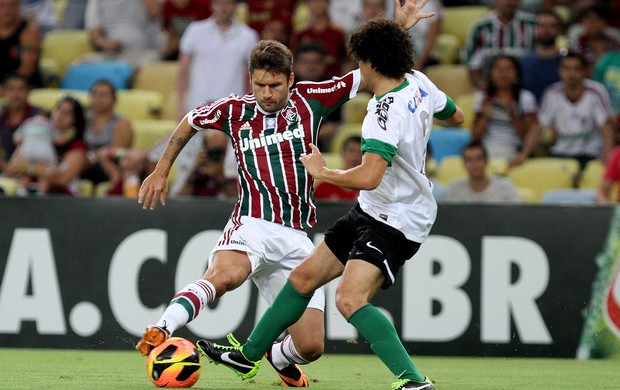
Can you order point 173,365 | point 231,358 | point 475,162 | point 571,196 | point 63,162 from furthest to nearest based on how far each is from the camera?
point 63,162 < point 571,196 < point 475,162 < point 231,358 < point 173,365

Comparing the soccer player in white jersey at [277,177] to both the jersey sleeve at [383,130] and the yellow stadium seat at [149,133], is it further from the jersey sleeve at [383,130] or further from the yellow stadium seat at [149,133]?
the yellow stadium seat at [149,133]

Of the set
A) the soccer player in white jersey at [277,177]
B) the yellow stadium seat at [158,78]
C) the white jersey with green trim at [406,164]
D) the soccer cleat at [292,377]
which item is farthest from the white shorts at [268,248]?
the yellow stadium seat at [158,78]

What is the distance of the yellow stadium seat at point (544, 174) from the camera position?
1044 centimetres

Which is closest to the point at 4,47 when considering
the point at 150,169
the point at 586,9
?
the point at 150,169

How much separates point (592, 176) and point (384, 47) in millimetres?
5558

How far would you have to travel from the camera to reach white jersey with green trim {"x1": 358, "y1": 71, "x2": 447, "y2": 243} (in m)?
5.31

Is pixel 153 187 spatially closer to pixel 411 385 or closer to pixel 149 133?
pixel 411 385

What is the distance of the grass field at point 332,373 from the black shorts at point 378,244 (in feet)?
3.25

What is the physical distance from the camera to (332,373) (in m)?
7.25

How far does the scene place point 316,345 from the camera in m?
6.33

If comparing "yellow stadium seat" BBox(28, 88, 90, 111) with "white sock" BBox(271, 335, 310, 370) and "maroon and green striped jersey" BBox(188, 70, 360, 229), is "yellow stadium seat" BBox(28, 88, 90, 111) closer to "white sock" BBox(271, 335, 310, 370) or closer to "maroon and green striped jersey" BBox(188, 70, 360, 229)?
"maroon and green striped jersey" BBox(188, 70, 360, 229)

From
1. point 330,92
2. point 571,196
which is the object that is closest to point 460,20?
point 571,196

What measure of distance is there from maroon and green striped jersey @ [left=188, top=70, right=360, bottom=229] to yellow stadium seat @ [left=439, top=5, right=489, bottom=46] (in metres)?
6.49

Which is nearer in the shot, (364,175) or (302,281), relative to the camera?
(364,175)
